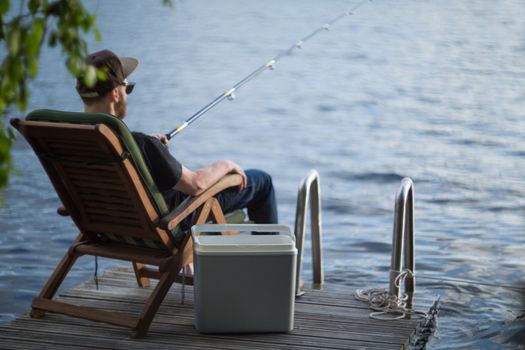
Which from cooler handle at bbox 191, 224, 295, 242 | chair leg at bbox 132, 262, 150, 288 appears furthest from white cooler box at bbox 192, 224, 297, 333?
chair leg at bbox 132, 262, 150, 288

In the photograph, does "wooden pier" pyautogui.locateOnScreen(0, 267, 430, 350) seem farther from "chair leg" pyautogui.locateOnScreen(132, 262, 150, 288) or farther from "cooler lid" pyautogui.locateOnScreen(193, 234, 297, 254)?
"cooler lid" pyautogui.locateOnScreen(193, 234, 297, 254)

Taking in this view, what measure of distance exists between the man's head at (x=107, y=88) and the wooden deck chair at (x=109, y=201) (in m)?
0.21

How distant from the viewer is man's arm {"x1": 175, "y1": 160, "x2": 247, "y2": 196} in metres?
3.87

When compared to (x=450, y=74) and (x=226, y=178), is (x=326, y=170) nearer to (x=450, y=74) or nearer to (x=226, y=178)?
(x=226, y=178)

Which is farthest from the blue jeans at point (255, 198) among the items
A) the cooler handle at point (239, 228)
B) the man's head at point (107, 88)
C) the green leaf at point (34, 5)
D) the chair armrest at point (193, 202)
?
the green leaf at point (34, 5)

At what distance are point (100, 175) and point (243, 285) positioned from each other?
0.66 meters

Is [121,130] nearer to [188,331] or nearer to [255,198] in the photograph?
[188,331]

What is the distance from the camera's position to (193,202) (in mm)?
3881

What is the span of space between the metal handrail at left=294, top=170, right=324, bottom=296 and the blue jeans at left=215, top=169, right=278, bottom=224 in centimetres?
18

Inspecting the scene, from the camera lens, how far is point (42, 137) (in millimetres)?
3672

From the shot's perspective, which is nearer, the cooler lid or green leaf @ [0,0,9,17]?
green leaf @ [0,0,9,17]

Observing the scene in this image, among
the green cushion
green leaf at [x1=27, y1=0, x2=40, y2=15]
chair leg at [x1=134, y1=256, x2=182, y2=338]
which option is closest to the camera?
green leaf at [x1=27, y1=0, x2=40, y2=15]

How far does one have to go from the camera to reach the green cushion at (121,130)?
3.54 metres

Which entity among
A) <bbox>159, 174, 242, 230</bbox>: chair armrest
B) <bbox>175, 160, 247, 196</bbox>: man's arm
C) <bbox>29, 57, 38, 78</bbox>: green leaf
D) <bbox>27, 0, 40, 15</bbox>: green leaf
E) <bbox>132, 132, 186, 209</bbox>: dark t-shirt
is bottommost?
<bbox>159, 174, 242, 230</bbox>: chair armrest
